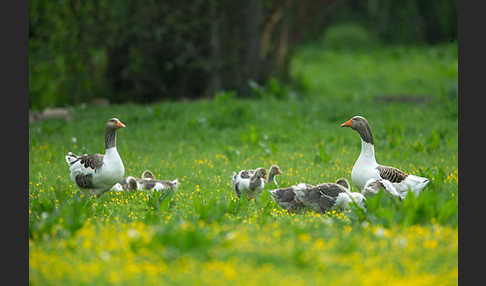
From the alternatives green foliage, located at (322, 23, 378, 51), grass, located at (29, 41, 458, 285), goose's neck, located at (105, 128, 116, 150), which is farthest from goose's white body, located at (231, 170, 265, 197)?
green foliage, located at (322, 23, 378, 51)

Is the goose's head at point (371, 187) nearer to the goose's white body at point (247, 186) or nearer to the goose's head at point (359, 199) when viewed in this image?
the goose's head at point (359, 199)

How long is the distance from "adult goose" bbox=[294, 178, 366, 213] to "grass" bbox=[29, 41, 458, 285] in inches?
7.4

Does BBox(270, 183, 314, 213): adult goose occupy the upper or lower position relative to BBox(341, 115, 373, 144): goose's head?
lower

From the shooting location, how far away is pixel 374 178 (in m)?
8.17

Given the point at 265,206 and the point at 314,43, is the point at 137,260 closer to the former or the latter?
the point at 265,206

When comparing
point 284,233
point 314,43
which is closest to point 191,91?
point 284,233

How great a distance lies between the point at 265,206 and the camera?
775 cm

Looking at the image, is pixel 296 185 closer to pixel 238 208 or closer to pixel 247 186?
pixel 247 186

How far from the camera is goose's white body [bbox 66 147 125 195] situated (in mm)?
8219

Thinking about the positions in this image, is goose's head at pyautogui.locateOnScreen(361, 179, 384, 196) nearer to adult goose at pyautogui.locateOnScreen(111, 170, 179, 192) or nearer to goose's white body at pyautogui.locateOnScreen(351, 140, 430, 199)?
goose's white body at pyautogui.locateOnScreen(351, 140, 430, 199)

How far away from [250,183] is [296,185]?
650 mm

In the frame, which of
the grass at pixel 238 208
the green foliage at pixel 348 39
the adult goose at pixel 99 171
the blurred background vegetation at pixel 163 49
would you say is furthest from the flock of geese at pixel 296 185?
the green foliage at pixel 348 39

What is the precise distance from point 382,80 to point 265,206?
19.4m

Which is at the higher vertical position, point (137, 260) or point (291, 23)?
point (291, 23)
